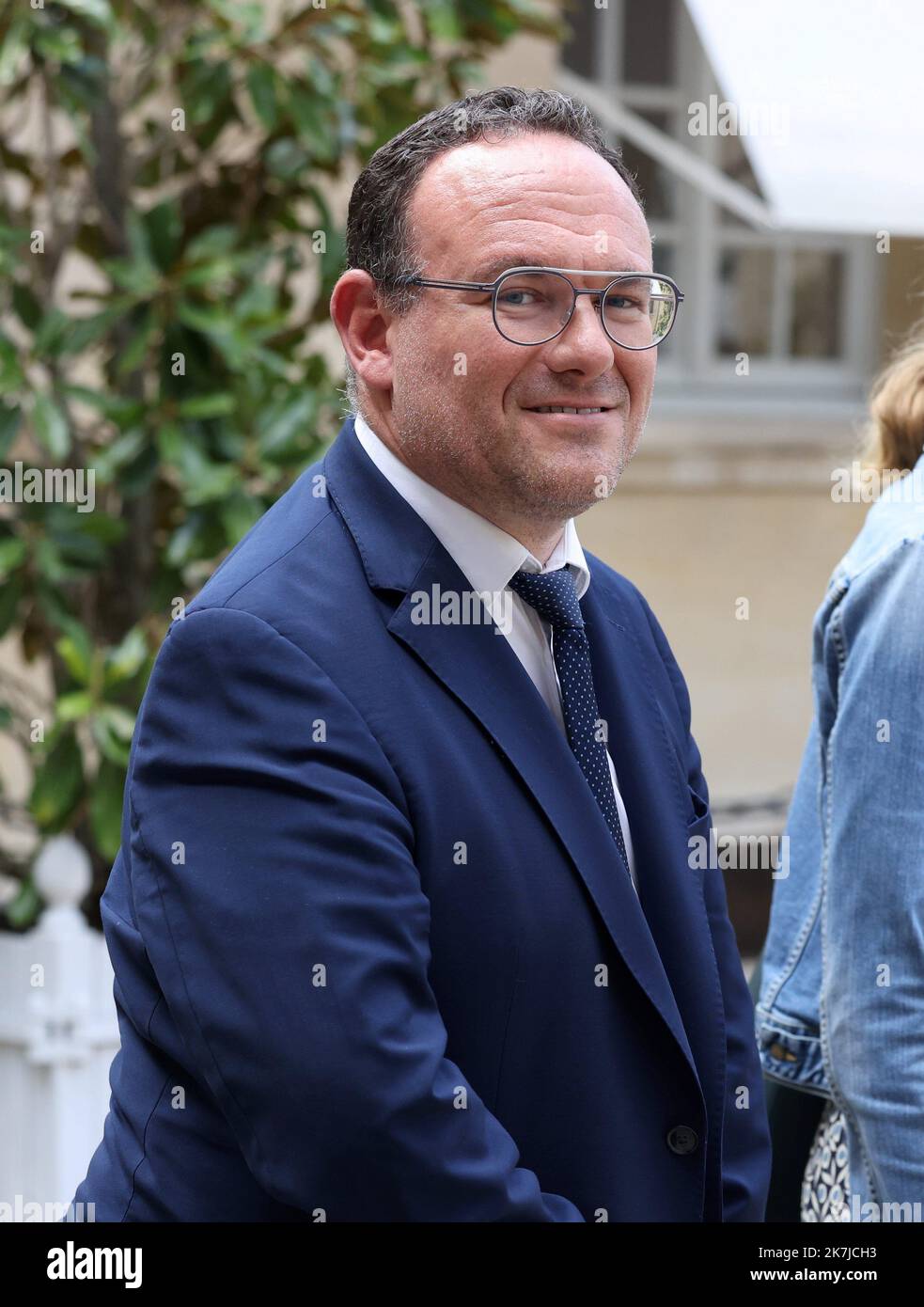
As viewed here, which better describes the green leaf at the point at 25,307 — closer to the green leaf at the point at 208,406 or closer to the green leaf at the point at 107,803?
the green leaf at the point at 208,406

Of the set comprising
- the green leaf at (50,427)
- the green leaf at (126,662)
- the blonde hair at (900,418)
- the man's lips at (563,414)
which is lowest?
the green leaf at (126,662)

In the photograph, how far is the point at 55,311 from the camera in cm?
348

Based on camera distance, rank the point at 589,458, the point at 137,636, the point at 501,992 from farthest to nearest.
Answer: the point at 137,636
the point at 589,458
the point at 501,992

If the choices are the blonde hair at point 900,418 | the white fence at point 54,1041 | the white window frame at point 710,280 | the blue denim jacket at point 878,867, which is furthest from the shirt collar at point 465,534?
the white window frame at point 710,280

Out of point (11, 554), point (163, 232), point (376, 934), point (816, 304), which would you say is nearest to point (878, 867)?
point (376, 934)

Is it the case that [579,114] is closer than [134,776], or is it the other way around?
[134,776]

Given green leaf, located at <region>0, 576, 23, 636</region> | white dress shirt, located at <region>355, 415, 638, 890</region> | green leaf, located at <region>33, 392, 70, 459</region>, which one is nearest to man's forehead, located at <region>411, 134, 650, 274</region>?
white dress shirt, located at <region>355, 415, 638, 890</region>

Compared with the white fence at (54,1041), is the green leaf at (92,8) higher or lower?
higher

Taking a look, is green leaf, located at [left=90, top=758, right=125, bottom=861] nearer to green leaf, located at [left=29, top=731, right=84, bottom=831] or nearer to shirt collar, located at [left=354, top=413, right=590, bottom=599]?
green leaf, located at [left=29, top=731, right=84, bottom=831]

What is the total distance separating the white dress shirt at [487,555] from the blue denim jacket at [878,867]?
0.28 meters

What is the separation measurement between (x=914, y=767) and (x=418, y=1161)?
0.74 metres

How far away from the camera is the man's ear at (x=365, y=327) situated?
5.49ft

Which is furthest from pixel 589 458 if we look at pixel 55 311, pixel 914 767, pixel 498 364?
pixel 55 311
